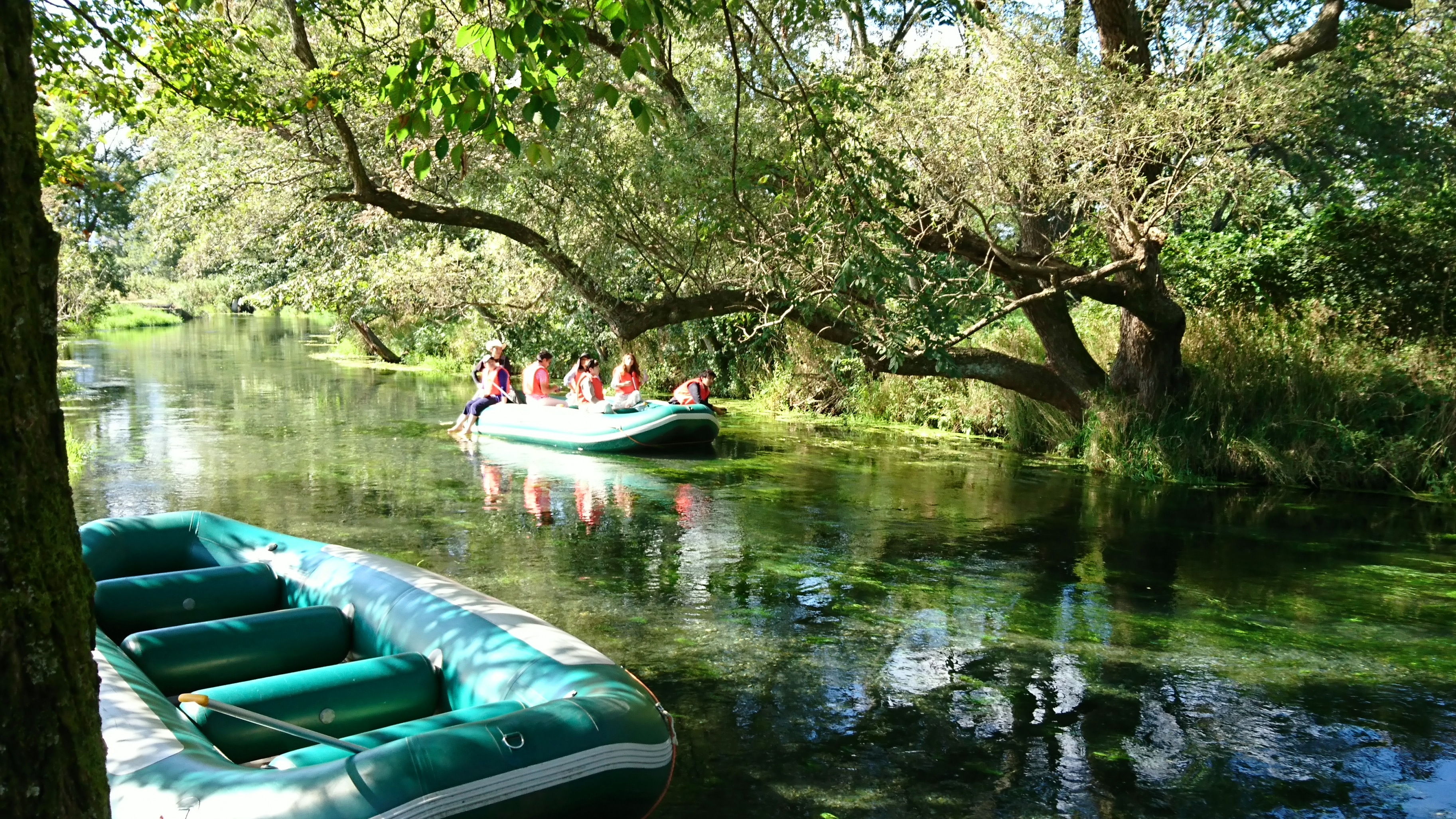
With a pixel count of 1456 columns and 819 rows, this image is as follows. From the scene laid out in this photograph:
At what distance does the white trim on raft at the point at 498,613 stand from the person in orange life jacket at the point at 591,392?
8.48 meters

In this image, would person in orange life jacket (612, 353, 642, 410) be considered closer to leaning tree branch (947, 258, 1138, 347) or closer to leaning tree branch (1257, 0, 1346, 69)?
leaning tree branch (947, 258, 1138, 347)

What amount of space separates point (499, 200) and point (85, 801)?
38.0 feet

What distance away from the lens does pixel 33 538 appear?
166cm

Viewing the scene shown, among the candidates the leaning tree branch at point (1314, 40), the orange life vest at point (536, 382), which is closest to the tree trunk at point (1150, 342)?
the leaning tree branch at point (1314, 40)

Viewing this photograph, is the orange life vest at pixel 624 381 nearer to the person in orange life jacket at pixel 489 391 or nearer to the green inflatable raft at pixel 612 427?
the green inflatable raft at pixel 612 427

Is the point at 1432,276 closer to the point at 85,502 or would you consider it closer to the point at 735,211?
the point at 735,211

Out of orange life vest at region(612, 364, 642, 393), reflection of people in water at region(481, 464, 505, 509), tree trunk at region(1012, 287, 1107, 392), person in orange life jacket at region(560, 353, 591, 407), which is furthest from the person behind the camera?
person in orange life jacket at region(560, 353, 591, 407)

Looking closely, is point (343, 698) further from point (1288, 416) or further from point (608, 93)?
point (1288, 416)

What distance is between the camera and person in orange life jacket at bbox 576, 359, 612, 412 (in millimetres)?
13969

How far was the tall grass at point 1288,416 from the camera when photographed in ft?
36.8

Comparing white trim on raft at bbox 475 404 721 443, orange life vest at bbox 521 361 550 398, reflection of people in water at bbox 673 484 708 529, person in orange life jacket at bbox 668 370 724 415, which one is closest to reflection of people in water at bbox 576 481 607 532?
reflection of people in water at bbox 673 484 708 529

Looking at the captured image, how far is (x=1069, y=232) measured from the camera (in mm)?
11609

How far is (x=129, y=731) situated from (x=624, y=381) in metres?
10.9

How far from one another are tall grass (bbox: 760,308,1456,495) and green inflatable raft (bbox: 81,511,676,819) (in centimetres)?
935
